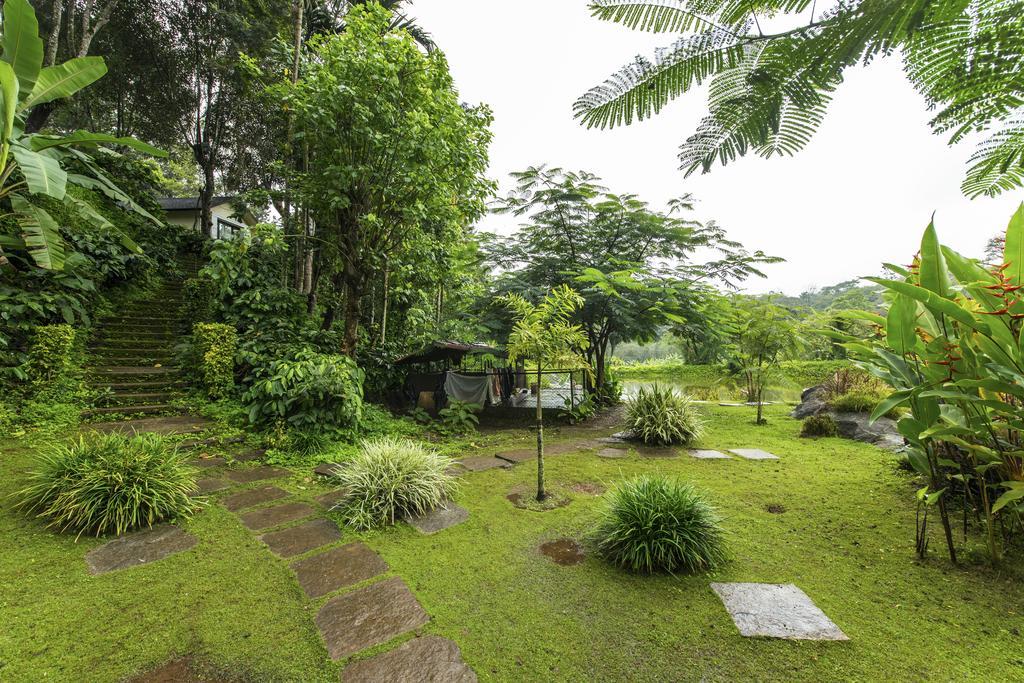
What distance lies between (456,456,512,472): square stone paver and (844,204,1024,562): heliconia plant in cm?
378

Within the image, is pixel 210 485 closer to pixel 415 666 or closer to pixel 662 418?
pixel 415 666

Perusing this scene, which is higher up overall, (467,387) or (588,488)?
(467,387)

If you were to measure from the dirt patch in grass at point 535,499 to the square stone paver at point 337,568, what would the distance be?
4.58 ft

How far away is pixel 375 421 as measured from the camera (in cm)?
647

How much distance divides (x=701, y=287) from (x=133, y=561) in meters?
7.61

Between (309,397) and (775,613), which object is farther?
(309,397)

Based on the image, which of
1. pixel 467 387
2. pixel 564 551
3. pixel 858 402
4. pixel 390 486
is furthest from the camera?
pixel 467 387

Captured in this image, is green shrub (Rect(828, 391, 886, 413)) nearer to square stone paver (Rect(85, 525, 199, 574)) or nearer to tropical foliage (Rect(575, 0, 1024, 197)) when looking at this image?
tropical foliage (Rect(575, 0, 1024, 197))

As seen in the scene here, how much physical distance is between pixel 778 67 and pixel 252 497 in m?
4.60

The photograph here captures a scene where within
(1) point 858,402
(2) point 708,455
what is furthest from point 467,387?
(1) point 858,402

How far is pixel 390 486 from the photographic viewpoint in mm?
3416

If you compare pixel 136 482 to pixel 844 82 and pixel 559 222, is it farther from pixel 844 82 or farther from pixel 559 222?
pixel 559 222

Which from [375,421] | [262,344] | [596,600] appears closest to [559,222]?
[375,421]

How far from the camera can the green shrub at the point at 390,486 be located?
330 centimetres
